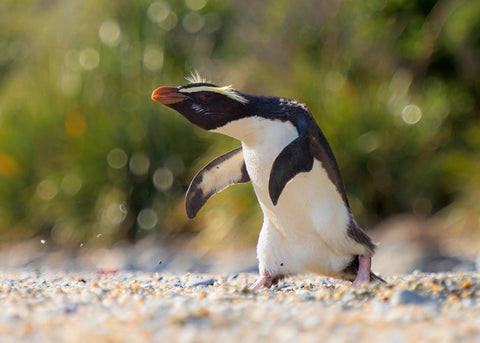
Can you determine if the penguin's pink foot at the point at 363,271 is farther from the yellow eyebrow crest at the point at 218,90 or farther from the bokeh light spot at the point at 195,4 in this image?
the bokeh light spot at the point at 195,4

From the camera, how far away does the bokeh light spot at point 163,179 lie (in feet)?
22.3

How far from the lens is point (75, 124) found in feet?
22.7

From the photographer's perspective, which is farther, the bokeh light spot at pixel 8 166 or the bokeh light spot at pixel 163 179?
the bokeh light spot at pixel 8 166

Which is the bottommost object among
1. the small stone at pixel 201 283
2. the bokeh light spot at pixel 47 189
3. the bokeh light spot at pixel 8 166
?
the small stone at pixel 201 283

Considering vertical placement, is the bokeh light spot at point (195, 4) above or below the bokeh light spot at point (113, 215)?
above

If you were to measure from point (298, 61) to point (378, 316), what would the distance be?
16.0 ft

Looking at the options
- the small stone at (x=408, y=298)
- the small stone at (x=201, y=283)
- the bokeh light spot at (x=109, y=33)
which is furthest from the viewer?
the bokeh light spot at (x=109, y=33)

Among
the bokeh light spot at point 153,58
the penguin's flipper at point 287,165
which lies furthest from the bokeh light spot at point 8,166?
the penguin's flipper at point 287,165

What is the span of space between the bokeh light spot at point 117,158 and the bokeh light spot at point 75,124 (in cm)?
41

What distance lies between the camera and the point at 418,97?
6289 mm

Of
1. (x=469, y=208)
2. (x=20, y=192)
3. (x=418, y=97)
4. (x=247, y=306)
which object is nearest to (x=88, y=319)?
(x=247, y=306)

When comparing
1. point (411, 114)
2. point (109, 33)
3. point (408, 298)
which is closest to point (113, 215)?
point (109, 33)

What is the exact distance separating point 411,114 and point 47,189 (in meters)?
3.95

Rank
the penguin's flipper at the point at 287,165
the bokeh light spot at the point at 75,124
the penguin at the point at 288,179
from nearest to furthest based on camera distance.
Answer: the penguin's flipper at the point at 287,165 → the penguin at the point at 288,179 → the bokeh light spot at the point at 75,124
